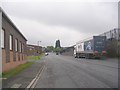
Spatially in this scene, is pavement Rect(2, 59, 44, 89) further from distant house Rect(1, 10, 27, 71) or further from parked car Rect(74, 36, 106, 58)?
parked car Rect(74, 36, 106, 58)

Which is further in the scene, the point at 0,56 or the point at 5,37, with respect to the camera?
the point at 5,37

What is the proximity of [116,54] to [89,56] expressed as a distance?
6.72m

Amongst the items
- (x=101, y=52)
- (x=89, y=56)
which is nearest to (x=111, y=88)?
(x=101, y=52)

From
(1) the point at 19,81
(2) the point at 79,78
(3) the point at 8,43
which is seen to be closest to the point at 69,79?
(2) the point at 79,78

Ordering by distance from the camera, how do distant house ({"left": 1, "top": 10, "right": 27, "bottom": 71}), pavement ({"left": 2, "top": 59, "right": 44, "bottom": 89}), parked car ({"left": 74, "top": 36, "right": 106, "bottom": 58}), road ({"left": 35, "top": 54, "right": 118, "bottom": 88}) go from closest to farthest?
road ({"left": 35, "top": 54, "right": 118, "bottom": 88})
pavement ({"left": 2, "top": 59, "right": 44, "bottom": 89})
distant house ({"left": 1, "top": 10, "right": 27, "bottom": 71})
parked car ({"left": 74, "top": 36, "right": 106, "bottom": 58})

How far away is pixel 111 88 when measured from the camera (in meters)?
12.0

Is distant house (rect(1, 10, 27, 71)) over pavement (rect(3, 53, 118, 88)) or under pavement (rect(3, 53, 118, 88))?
over

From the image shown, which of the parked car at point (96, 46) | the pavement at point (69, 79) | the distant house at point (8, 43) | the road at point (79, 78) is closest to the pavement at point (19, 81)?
the pavement at point (69, 79)

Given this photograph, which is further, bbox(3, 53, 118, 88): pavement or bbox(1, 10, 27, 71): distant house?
bbox(1, 10, 27, 71): distant house

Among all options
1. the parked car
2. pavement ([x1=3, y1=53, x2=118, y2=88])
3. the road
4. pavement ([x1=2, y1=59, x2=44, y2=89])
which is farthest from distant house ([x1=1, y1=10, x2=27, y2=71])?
the parked car

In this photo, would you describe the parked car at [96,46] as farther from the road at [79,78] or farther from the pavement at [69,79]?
the pavement at [69,79]

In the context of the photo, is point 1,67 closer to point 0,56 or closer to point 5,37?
→ point 0,56

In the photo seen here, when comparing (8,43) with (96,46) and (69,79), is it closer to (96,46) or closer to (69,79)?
(69,79)

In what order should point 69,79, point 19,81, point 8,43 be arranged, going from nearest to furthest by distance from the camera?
point 19,81 → point 69,79 → point 8,43
